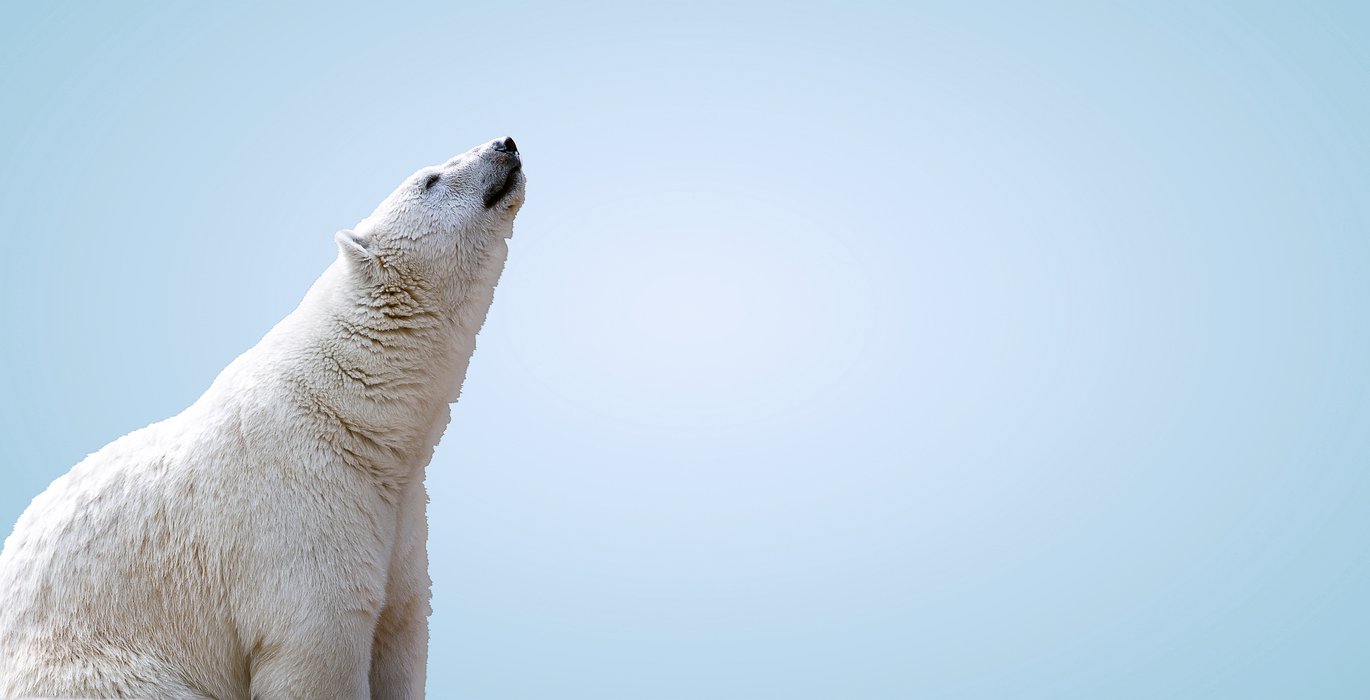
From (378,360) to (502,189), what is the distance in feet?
2.52

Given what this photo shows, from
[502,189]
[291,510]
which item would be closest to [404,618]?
[291,510]

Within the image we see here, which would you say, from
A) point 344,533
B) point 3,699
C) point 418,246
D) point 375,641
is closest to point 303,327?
point 418,246

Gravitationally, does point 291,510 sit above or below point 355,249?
below

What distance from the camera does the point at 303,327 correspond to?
4355mm

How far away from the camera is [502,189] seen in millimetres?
4555

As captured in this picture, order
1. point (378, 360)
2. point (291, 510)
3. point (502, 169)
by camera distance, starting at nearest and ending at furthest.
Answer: point (291, 510)
point (378, 360)
point (502, 169)

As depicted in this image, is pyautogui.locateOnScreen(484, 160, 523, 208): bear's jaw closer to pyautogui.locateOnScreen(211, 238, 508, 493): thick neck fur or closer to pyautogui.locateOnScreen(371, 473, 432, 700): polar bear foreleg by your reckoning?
pyautogui.locateOnScreen(211, 238, 508, 493): thick neck fur

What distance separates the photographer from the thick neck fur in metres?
4.21

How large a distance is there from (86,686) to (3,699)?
10.4 inches

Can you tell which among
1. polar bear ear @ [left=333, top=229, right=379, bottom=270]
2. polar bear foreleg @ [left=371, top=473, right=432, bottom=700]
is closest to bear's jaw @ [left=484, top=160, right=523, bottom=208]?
polar bear ear @ [left=333, top=229, right=379, bottom=270]

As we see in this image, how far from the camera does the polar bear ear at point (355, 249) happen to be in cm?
428

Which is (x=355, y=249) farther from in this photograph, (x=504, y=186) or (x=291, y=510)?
(x=291, y=510)

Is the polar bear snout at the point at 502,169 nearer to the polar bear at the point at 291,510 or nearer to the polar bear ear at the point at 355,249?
the polar bear at the point at 291,510

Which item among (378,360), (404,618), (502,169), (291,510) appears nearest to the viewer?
(291,510)
